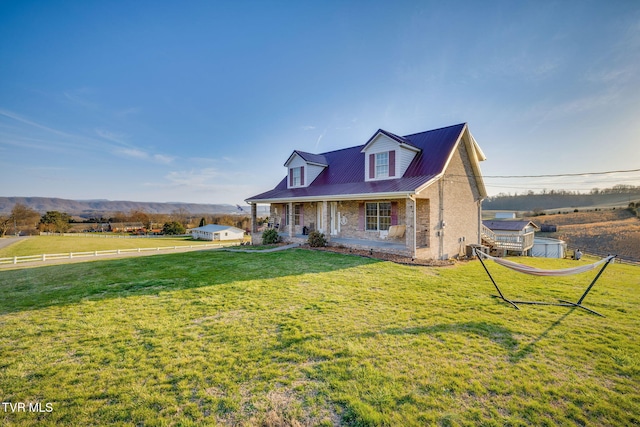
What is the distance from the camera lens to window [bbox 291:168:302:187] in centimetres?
1862

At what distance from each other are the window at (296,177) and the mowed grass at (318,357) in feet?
41.4

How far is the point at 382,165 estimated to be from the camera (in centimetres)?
1389

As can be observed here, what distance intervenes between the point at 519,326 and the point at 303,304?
4.42m

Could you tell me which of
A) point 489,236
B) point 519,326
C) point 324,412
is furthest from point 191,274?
point 489,236

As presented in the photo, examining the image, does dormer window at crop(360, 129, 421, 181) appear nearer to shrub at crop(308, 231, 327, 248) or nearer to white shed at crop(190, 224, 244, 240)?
shrub at crop(308, 231, 327, 248)

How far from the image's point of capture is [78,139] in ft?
90.9

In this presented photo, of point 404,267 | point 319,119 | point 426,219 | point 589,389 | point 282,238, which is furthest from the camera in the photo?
point 319,119

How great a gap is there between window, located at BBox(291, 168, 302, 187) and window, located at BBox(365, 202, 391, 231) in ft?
22.7

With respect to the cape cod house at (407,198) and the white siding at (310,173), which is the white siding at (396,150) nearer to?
the cape cod house at (407,198)

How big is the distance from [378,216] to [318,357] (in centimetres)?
1059

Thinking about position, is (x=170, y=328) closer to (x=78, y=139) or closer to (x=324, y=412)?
(x=324, y=412)

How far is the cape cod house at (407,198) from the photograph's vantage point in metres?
11.7

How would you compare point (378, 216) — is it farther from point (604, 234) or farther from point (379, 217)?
point (604, 234)

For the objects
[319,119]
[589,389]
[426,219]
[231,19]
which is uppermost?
[231,19]
